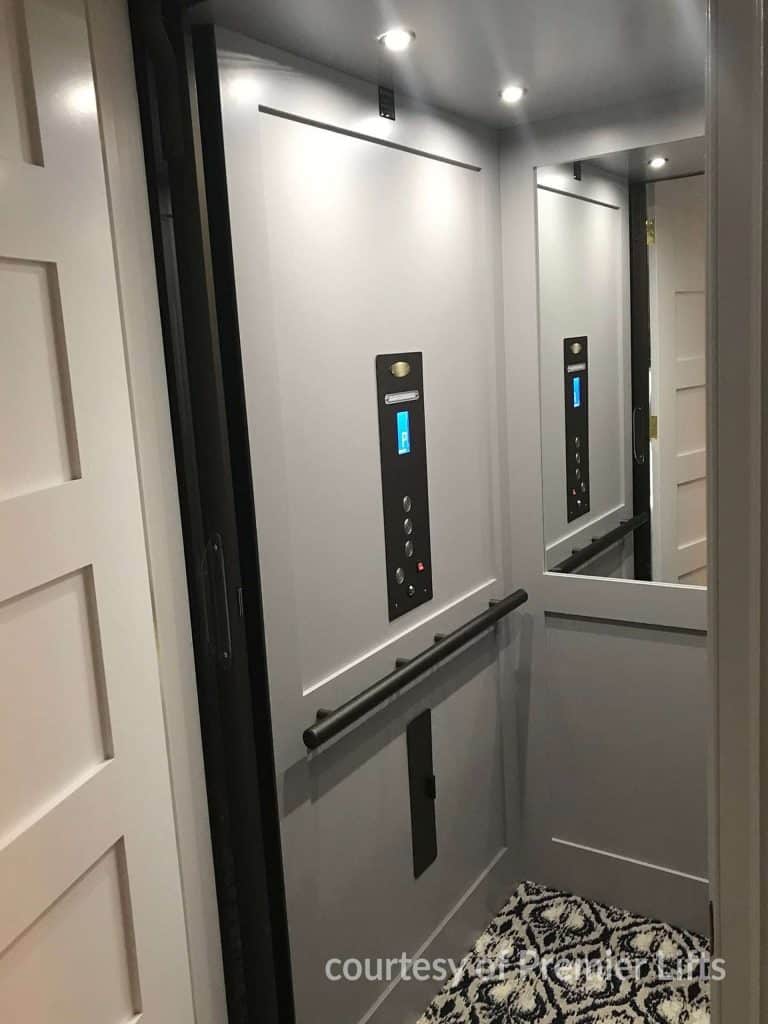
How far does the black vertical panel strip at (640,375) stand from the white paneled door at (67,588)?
4.72 feet

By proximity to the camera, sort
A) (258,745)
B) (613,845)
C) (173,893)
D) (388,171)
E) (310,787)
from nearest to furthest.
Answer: (173,893)
(258,745)
(310,787)
(388,171)
(613,845)

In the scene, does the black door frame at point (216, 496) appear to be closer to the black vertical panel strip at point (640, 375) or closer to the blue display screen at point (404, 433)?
the blue display screen at point (404, 433)

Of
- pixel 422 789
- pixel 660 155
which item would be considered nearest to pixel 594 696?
pixel 422 789

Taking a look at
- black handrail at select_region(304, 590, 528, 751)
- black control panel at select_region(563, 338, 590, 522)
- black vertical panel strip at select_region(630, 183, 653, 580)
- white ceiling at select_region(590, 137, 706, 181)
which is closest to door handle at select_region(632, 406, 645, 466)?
black vertical panel strip at select_region(630, 183, 653, 580)

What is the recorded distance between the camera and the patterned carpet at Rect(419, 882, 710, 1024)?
207 cm

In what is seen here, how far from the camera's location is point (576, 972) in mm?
2199

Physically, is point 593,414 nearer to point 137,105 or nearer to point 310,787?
point 310,787

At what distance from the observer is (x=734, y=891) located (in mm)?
802

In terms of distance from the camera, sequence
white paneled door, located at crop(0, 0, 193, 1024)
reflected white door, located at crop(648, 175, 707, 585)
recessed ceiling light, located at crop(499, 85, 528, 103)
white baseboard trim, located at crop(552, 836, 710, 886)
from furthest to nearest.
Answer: white baseboard trim, located at crop(552, 836, 710, 886)
reflected white door, located at crop(648, 175, 707, 585)
recessed ceiling light, located at crop(499, 85, 528, 103)
white paneled door, located at crop(0, 0, 193, 1024)

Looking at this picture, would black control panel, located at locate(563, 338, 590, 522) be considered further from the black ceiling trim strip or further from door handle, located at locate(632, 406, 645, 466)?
the black ceiling trim strip

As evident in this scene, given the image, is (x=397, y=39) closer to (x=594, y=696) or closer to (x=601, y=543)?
(x=601, y=543)

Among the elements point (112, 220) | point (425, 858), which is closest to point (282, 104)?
point (112, 220)

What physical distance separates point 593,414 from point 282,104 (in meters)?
1.24

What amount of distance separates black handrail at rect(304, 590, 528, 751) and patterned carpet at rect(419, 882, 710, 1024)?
86 centimetres
